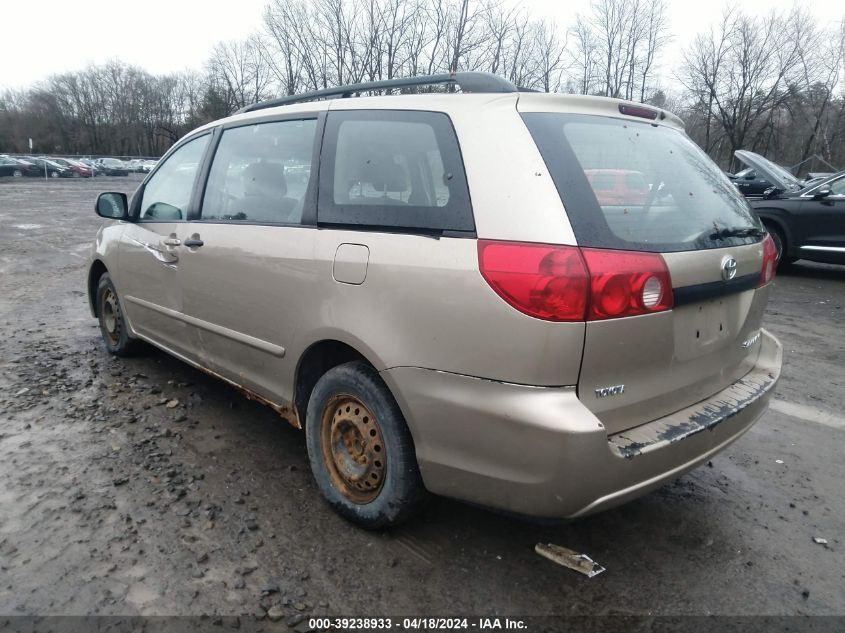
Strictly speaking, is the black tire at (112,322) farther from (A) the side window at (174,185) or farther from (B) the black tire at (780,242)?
(B) the black tire at (780,242)

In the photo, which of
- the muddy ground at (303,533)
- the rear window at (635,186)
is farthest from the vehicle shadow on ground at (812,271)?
the rear window at (635,186)

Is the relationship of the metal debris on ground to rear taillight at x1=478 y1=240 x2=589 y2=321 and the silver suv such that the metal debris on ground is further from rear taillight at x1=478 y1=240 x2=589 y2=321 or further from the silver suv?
rear taillight at x1=478 y1=240 x2=589 y2=321

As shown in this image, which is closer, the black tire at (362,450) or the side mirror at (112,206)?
the black tire at (362,450)

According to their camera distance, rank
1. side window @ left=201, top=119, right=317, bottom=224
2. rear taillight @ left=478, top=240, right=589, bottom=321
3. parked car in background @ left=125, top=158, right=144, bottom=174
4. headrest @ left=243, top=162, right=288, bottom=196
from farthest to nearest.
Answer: parked car in background @ left=125, top=158, right=144, bottom=174 → headrest @ left=243, top=162, right=288, bottom=196 → side window @ left=201, top=119, right=317, bottom=224 → rear taillight @ left=478, top=240, right=589, bottom=321

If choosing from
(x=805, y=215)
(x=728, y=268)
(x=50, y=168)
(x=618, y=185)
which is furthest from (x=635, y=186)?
(x=50, y=168)

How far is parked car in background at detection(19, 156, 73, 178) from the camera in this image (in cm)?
4050

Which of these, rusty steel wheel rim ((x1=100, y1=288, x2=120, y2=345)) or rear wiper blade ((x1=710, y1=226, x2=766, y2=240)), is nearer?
rear wiper blade ((x1=710, y1=226, x2=766, y2=240))

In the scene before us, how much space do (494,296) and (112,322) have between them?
3959 millimetres

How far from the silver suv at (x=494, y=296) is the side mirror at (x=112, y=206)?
152 centimetres

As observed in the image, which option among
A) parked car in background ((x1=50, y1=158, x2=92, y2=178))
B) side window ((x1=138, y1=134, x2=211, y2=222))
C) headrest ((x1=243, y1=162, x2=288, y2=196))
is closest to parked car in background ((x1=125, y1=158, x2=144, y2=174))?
parked car in background ((x1=50, y1=158, x2=92, y2=178))

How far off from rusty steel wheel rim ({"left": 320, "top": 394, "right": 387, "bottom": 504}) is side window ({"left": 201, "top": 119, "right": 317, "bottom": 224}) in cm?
91

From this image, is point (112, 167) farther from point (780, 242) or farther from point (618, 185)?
point (618, 185)

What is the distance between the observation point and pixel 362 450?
2629mm

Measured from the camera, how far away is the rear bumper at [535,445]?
1.93 meters
